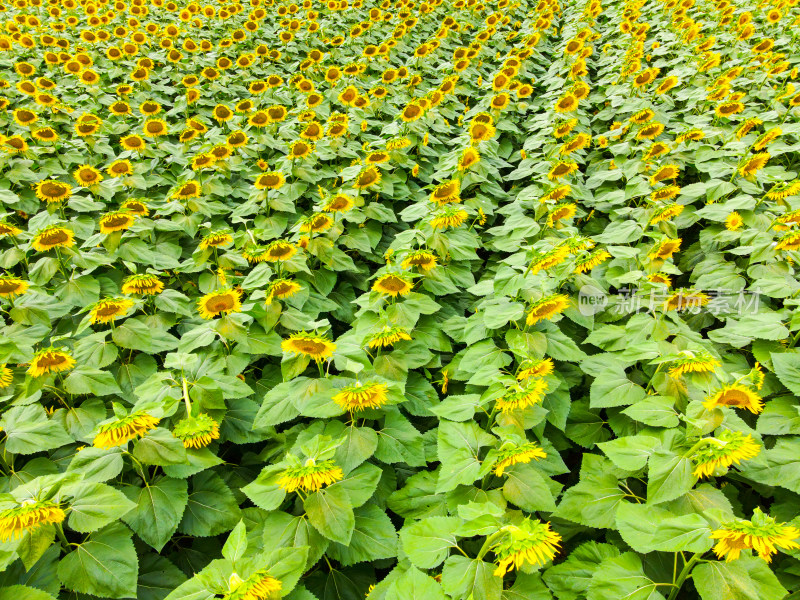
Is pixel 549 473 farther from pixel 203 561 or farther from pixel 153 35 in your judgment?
pixel 153 35

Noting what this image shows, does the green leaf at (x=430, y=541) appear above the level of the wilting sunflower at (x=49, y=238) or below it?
below

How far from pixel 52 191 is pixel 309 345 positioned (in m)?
3.14

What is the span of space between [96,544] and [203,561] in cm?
57

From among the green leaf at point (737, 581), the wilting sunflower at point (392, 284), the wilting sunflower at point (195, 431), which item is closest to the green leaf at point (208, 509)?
the wilting sunflower at point (195, 431)

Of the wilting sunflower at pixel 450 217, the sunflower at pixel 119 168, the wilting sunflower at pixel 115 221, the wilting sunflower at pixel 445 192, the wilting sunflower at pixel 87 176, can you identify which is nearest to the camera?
the wilting sunflower at pixel 450 217

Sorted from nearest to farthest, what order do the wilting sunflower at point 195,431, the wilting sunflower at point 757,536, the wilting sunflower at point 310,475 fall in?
the wilting sunflower at point 757,536 < the wilting sunflower at point 310,475 < the wilting sunflower at point 195,431

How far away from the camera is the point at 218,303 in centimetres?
250

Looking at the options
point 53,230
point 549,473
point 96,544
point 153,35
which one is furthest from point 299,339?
point 153,35

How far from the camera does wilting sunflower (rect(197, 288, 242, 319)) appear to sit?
246 centimetres

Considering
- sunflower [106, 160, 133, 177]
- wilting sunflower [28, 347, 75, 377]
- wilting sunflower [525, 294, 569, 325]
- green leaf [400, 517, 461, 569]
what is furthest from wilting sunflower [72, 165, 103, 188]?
green leaf [400, 517, 461, 569]

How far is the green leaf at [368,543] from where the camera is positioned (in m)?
1.87

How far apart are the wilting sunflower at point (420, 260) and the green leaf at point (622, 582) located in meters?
1.93

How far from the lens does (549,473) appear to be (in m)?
2.20

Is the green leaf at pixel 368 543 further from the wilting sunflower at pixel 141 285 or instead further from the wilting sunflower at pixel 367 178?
the wilting sunflower at pixel 367 178
